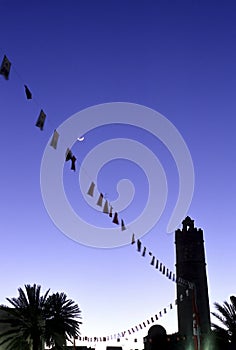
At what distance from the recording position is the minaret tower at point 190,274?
91.8 m

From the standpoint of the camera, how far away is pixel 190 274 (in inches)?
3728

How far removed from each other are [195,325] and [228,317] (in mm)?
6975

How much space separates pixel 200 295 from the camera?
93688 millimetres

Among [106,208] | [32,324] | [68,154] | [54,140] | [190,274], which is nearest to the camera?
[54,140]

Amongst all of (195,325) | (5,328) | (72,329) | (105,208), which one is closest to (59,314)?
(72,329)

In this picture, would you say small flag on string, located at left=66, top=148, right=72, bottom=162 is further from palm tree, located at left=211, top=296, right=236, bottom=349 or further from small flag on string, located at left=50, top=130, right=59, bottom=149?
palm tree, located at left=211, top=296, right=236, bottom=349

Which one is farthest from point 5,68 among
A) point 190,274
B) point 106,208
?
point 190,274

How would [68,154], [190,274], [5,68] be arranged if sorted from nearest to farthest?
1. [5,68]
2. [68,154]
3. [190,274]

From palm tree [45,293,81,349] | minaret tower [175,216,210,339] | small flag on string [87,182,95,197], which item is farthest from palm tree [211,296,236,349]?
minaret tower [175,216,210,339]

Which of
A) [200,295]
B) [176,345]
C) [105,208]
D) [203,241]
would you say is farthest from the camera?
[203,241]

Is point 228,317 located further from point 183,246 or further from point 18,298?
point 183,246

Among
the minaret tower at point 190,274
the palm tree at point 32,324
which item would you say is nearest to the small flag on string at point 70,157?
the palm tree at point 32,324

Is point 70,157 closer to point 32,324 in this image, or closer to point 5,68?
point 5,68

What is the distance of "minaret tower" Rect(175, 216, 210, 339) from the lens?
9175 centimetres
